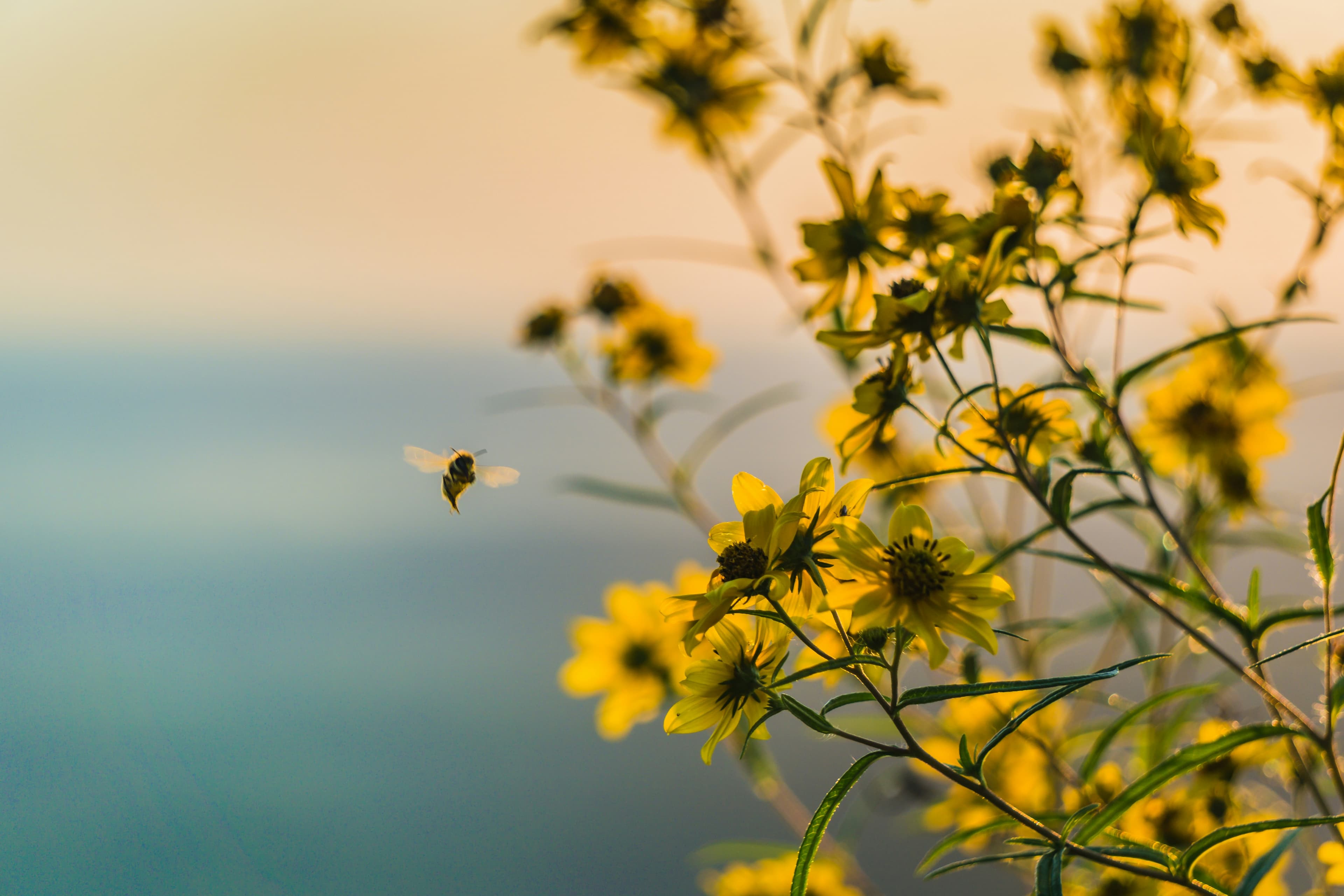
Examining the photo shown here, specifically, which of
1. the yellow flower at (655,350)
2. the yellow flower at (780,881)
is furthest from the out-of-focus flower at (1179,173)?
the yellow flower at (780,881)

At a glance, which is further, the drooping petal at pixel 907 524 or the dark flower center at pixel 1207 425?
the dark flower center at pixel 1207 425

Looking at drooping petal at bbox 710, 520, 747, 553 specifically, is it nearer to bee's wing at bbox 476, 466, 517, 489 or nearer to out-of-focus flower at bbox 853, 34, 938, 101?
bee's wing at bbox 476, 466, 517, 489

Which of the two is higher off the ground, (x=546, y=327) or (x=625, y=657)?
(x=546, y=327)

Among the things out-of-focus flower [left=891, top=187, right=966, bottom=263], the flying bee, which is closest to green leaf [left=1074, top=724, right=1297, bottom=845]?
out-of-focus flower [left=891, top=187, right=966, bottom=263]

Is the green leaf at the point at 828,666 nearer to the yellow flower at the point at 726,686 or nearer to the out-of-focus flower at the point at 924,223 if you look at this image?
the yellow flower at the point at 726,686

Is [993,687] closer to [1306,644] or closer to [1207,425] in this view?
[1306,644]

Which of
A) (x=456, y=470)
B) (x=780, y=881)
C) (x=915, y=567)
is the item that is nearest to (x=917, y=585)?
(x=915, y=567)
